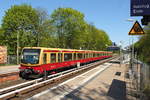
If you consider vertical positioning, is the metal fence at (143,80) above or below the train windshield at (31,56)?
below

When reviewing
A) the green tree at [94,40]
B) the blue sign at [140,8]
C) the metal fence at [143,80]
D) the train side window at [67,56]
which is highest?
the green tree at [94,40]

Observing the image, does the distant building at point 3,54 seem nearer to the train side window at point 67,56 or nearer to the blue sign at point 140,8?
the train side window at point 67,56

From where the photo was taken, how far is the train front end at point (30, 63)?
14875 millimetres

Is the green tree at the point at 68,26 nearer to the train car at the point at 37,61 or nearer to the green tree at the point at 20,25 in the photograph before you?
the green tree at the point at 20,25

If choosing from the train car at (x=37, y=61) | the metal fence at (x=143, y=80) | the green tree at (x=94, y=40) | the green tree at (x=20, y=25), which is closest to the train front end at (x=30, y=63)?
the train car at (x=37, y=61)

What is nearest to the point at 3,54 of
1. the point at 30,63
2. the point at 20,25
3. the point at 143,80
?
the point at 20,25

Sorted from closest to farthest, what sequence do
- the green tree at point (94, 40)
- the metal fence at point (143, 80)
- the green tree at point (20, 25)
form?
1. the metal fence at point (143, 80)
2. the green tree at point (20, 25)
3. the green tree at point (94, 40)

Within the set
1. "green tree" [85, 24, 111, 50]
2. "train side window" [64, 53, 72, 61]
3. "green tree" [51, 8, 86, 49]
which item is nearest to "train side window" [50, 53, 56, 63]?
"train side window" [64, 53, 72, 61]

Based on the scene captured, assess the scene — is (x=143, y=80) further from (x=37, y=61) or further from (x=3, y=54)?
(x=3, y=54)

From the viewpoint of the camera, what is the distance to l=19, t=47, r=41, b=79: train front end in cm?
1488

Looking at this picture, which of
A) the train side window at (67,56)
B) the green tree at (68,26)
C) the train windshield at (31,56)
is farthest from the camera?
the green tree at (68,26)

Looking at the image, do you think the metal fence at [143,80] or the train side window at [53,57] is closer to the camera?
the metal fence at [143,80]

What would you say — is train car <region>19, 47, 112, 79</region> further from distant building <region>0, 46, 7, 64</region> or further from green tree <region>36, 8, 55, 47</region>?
green tree <region>36, 8, 55, 47</region>

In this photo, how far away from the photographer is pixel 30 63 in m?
15.1
